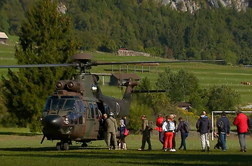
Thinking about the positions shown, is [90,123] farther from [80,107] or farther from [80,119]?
[80,107]

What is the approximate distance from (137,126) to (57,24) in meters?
11.0

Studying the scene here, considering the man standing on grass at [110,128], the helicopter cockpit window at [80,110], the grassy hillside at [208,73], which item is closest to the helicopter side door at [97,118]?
the man standing on grass at [110,128]

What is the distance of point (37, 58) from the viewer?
4991cm

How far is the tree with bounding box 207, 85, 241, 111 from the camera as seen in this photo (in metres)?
107

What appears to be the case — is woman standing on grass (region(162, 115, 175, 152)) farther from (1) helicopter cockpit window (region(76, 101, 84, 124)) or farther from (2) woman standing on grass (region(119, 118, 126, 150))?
(1) helicopter cockpit window (region(76, 101, 84, 124))

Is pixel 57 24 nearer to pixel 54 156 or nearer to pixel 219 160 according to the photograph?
pixel 54 156

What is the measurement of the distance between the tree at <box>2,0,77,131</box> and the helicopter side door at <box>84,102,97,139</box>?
2037 cm

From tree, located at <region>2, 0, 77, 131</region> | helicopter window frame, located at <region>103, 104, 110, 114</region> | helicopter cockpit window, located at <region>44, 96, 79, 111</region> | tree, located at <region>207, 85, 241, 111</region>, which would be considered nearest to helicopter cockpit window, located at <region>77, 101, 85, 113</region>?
helicopter cockpit window, located at <region>44, 96, 79, 111</region>

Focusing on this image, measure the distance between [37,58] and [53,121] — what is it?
23568 millimetres

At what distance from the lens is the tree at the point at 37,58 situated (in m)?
49.7

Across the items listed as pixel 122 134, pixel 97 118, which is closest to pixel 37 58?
pixel 122 134

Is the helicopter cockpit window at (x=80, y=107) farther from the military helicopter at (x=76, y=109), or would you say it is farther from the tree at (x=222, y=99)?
the tree at (x=222, y=99)

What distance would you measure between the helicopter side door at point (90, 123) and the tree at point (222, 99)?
76.5 m

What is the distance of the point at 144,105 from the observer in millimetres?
37781
